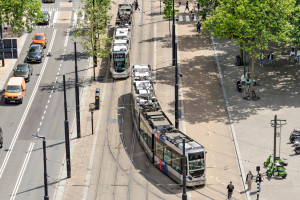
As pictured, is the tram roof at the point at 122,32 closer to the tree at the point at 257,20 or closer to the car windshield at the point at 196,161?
the tree at the point at 257,20

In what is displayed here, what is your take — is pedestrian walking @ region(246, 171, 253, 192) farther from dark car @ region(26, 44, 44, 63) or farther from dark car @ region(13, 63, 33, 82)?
dark car @ region(26, 44, 44, 63)

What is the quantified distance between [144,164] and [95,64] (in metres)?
26.5

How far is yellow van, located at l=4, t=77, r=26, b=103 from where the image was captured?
288ft

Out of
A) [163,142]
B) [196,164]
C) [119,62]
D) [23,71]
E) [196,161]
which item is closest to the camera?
[196,161]

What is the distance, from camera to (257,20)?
84.9m

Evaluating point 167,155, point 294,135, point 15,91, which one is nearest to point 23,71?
point 15,91

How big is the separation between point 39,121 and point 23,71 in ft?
38.3

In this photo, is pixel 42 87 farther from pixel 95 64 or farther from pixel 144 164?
pixel 144 164

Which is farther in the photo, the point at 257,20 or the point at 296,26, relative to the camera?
the point at 296,26

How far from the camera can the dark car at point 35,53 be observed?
9925cm

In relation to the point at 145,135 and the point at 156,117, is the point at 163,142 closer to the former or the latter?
the point at 156,117

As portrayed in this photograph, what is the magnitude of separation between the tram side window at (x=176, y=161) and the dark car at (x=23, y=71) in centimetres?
3009

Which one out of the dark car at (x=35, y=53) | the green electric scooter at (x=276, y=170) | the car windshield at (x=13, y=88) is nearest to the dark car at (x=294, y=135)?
the green electric scooter at (x=276, y=170)

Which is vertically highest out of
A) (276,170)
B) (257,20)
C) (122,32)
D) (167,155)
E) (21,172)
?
(257,20)
